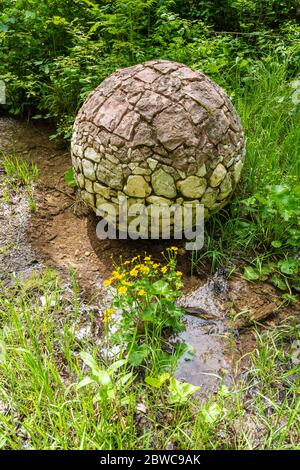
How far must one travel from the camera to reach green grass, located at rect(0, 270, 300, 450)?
1611 mm

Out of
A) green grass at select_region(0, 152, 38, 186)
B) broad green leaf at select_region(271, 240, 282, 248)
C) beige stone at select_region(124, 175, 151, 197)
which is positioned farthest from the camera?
green grass at select_region(0, 152, 38, 186)

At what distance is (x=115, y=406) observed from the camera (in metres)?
1.66

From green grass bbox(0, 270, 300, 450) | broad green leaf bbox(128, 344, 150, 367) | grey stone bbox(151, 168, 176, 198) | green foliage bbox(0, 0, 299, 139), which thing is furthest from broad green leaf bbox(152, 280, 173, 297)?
green foliage bbox(0, 0, 299, 139)

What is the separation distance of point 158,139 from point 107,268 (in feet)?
2.75

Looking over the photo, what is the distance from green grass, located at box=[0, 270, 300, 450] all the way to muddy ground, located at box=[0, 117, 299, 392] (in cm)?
16

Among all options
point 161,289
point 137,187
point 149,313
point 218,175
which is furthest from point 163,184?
point 149,313

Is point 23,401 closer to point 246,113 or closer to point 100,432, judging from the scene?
point 100,432

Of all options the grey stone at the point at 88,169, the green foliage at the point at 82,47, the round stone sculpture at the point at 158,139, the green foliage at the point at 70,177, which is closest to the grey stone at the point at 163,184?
the round stone sculpture at the point at 158,139

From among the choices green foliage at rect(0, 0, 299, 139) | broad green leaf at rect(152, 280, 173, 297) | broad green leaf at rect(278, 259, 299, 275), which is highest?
green foliage at rect(0, 0, 299, 139)

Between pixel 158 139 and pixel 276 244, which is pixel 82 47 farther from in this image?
pixel 276 244

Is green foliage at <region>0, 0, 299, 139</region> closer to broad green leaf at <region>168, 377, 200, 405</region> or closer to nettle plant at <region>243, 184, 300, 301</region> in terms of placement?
nettle plant at <region>243, 184, 300, 301</region>

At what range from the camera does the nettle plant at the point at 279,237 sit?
2.31m

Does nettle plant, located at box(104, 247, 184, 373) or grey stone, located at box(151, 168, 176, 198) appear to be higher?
grey stone, located at box(151, 168, 176, 198)
